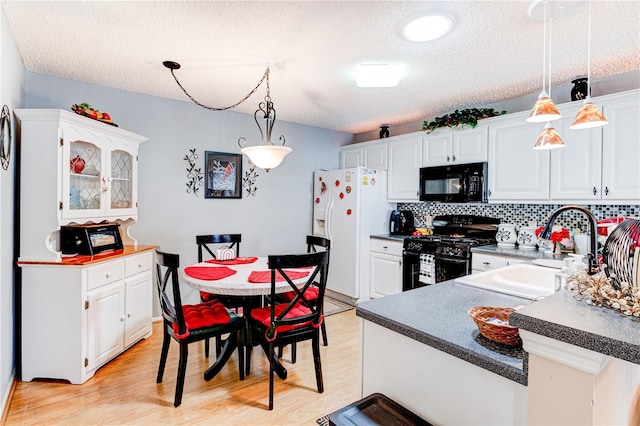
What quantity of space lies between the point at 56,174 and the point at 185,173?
53.3 inches

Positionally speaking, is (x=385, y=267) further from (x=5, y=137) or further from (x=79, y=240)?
(x=5, y=137)

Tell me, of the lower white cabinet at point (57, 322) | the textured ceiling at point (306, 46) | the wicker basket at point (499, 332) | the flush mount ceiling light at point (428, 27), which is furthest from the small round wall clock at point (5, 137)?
the wicker basket at point (499, 332)

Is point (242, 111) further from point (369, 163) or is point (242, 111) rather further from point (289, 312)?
point (289, 312)

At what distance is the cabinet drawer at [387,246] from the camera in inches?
150

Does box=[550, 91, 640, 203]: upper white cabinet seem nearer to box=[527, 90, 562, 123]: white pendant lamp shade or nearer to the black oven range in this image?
the black oven range

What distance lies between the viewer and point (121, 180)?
2.98m

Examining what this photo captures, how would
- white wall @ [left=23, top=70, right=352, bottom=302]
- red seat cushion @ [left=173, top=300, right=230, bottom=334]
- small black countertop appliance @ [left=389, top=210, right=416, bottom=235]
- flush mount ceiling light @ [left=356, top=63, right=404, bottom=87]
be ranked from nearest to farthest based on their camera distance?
red seat cushion @ [left=173, top=300, right=230, bottom=334] < flush mount ceiling light @ [left=356, top=63, right=404, bottom=87] < white wall @ [left=23, top=70, right=352, bottom=302] < small black countertop appliance @ [left=389, top=210, right=416, bottom=235]

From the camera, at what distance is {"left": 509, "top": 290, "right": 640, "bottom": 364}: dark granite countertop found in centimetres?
64

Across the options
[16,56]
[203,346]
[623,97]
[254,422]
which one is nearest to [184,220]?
[203,346]

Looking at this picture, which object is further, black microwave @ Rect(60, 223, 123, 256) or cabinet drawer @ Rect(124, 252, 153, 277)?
cabinet drawer @ Rect(124, 252, 153, 277)

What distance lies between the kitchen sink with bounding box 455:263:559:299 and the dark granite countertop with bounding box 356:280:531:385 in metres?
0.05

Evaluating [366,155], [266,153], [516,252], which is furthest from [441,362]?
[366,155]

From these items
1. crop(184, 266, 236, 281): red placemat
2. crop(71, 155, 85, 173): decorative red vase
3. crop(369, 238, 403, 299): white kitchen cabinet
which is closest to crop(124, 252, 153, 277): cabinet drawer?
crop(184, 266, 236, 281): red placemat

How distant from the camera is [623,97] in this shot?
255 cm
